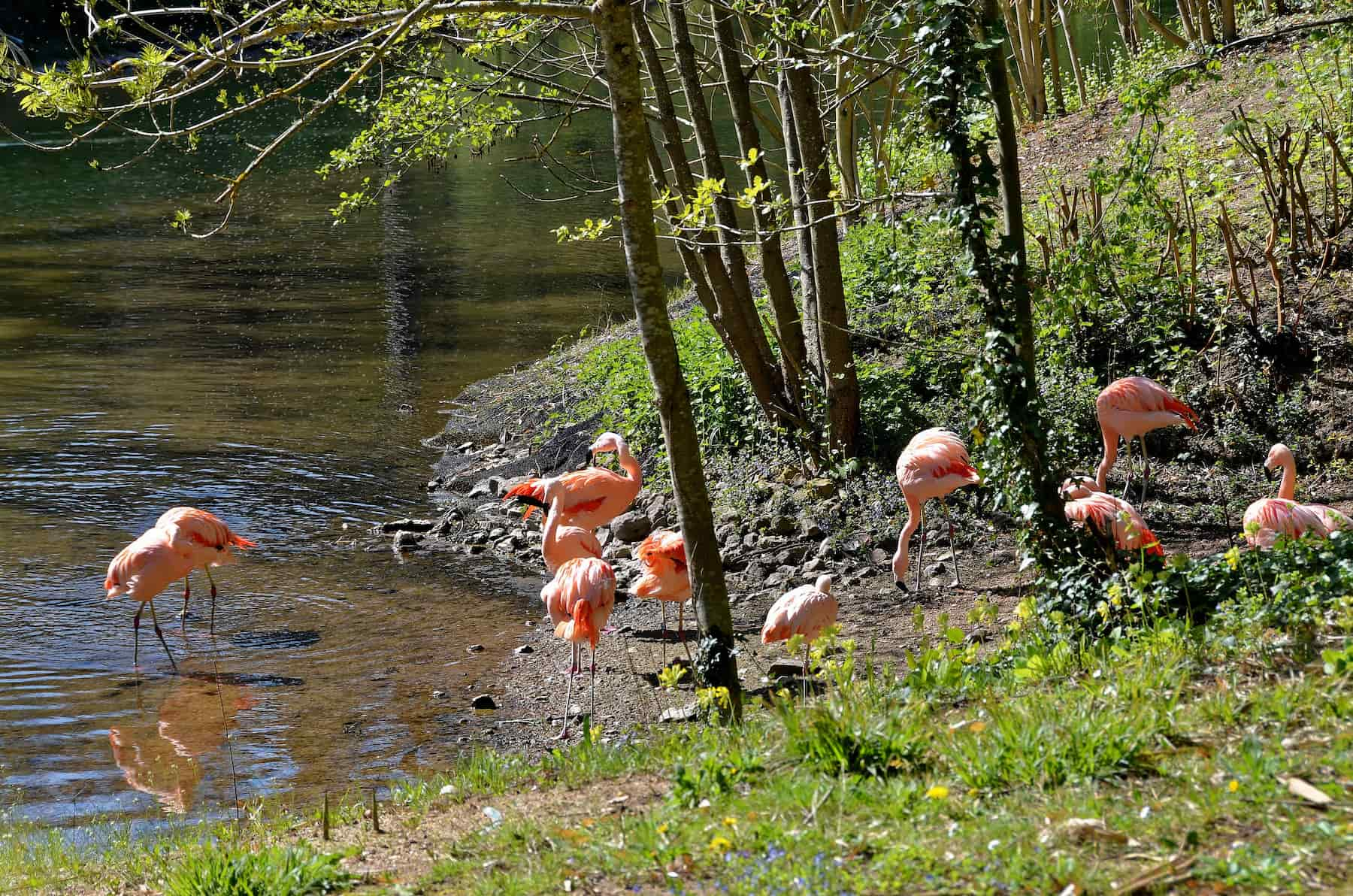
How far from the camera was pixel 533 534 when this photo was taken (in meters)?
10.6

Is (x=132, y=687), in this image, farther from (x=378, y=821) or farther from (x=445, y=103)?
(x=445, y=103)

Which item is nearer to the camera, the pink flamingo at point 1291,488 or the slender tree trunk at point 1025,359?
the slender tree trunk at point 1025,359

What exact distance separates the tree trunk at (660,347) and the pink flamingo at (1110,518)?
1.89 meters

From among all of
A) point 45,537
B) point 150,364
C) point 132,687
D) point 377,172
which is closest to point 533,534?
point 132,687

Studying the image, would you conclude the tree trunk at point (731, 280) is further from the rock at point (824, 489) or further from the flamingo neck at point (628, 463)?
the flamingo neck at point (628, 463)

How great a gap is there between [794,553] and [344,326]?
11.3 metres

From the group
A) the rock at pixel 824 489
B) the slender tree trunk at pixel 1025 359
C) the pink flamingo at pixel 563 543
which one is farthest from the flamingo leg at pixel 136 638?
the slender tree trunk at pixel 1025 359

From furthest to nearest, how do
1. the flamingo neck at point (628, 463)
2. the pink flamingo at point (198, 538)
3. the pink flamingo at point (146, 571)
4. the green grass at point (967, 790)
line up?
the flamingo neck at point (628, 463) < the pink flamingo at point (198, 538) < the pink flamingo at point (146, 571) < the green grass at point (967, 790)

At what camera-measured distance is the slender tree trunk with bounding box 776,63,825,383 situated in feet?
31.1

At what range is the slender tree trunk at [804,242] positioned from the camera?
948 centimetres

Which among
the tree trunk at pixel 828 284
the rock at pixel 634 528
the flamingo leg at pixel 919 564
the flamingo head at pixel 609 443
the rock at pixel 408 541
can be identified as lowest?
the flamingo leg at pixel 919 564

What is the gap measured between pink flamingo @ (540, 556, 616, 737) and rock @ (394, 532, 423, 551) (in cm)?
330

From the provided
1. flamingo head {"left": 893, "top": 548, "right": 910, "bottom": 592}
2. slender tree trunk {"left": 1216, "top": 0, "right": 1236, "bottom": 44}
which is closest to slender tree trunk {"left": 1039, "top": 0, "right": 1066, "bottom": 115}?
slender tree trunk {"left": 1216, "top": 0, "right": 1236, "bottom": 44}

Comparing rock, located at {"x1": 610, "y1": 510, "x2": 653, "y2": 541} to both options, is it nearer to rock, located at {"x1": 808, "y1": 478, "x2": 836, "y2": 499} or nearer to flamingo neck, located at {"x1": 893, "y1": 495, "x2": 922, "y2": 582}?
rock, located at {"x1": 808, "y1": 478, "x2": 836, "y2": 499}
